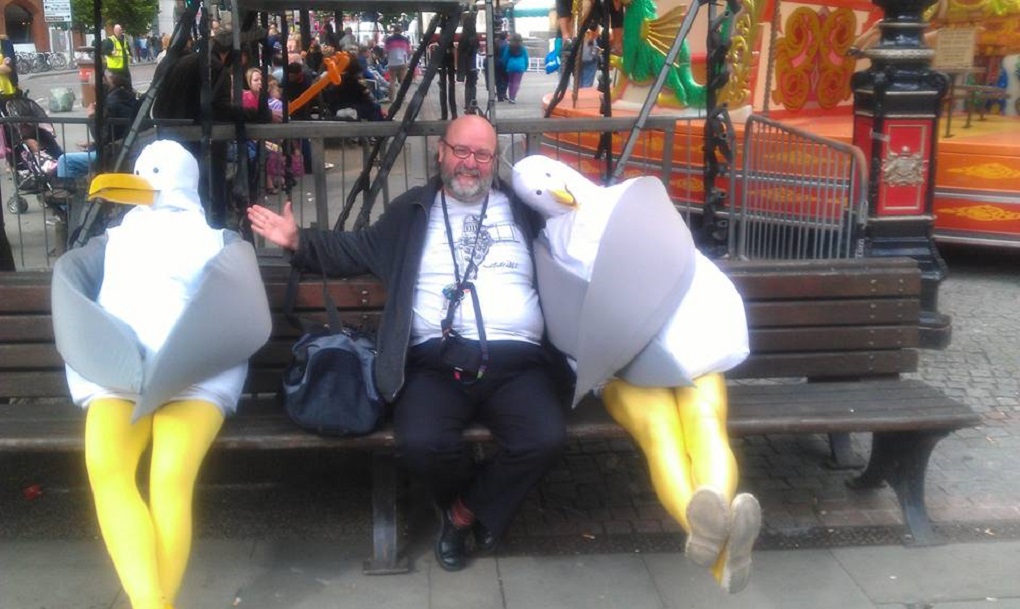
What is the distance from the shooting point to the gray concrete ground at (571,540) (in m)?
3.70

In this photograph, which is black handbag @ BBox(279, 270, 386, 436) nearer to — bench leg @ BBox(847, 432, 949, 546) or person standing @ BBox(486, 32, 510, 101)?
bench leg @ BBox(847, 432, 949, 546)

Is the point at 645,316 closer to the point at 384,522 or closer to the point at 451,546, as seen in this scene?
the point at 451,546

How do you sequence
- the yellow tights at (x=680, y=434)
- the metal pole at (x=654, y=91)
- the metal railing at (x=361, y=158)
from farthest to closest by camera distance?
the metal railing at (x=361, y=158)
the metal pole at (x=654, y=91)
the yellow tights at (x=680, y=434)

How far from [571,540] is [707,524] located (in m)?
1.00

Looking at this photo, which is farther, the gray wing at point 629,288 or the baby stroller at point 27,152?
the baby stroller at point 27,152

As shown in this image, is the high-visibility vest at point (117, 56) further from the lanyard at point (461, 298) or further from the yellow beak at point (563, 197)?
the yellow beak at point (563, 197)

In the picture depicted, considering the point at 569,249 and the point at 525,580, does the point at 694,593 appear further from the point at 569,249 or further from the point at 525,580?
the point at 569,249

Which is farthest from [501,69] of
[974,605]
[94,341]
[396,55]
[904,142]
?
[974,605]

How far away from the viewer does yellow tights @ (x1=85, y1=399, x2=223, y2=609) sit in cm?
317

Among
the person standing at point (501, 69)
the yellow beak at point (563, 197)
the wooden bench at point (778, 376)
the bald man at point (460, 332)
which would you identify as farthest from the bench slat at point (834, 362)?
the person standing at point (501, 69)

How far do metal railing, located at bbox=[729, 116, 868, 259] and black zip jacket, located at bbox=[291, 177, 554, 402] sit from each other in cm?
254

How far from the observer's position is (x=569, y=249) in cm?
391

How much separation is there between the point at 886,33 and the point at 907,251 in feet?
4.05

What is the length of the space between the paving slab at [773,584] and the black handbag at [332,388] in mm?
1130
